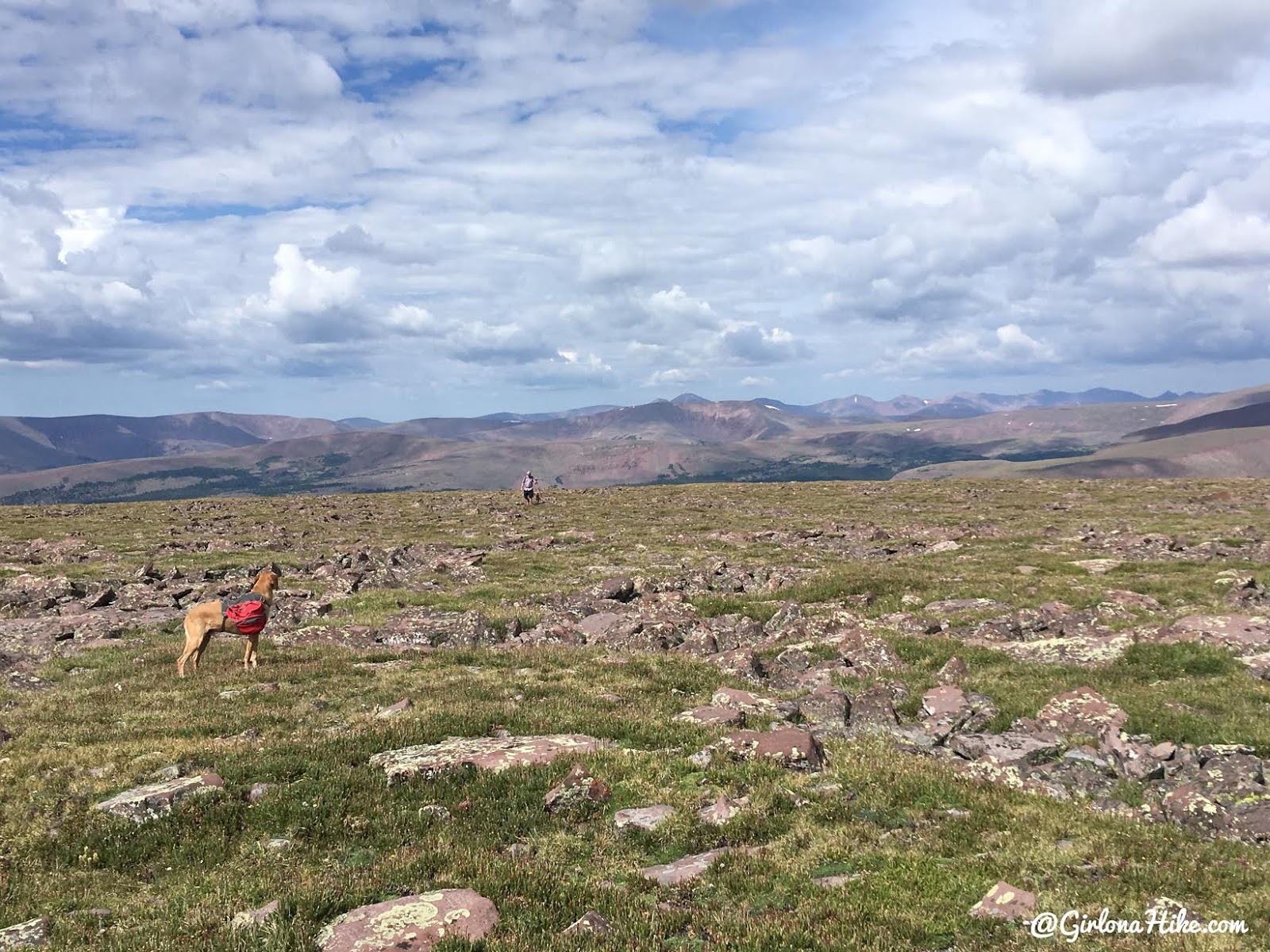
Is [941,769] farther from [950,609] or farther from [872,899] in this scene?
[950,609]

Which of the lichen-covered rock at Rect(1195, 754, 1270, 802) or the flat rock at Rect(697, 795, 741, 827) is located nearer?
the lichen-covered rock at Rect(1195, 754, 1270, 802)

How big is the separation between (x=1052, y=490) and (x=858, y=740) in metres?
87.6

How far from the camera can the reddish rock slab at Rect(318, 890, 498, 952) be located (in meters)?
8.97

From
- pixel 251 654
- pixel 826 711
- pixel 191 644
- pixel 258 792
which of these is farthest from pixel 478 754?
pixel 191 644

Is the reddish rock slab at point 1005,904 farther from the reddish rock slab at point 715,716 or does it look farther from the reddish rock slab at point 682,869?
the reddish rock slab at point 715,716

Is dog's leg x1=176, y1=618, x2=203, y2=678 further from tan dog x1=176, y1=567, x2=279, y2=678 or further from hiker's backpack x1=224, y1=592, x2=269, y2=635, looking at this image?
hiker's backpack x1=224, y1=592, x2=269, y2=635

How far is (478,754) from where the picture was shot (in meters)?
Result: 15.5

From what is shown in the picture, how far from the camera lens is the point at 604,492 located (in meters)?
103

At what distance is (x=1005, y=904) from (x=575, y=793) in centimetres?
715

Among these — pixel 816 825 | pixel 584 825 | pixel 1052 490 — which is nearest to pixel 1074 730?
pixel 816 825

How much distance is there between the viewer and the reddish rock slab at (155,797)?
42.3 ft

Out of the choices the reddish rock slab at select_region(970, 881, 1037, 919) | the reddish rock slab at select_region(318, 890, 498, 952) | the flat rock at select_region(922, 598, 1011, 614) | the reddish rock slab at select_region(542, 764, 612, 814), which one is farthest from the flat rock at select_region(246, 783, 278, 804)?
the flat rock at select_region(922, 598, 1011, 614)

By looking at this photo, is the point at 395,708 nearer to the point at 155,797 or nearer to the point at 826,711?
the point at 155,797

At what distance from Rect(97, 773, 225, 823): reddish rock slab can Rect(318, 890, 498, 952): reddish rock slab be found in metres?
5.54
